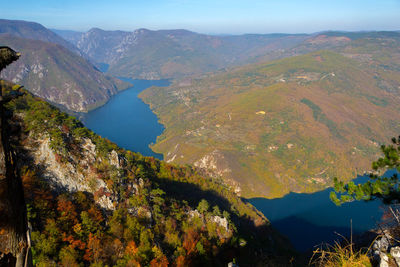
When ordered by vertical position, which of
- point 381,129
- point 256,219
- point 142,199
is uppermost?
point 142,199

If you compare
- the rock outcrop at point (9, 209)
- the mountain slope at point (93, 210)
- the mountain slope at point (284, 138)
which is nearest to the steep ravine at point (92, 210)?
the mountain slope at point (93, 210)

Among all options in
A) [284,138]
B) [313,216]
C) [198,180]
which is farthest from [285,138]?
[198,180]

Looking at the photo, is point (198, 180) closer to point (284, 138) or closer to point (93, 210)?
point (93, 210)

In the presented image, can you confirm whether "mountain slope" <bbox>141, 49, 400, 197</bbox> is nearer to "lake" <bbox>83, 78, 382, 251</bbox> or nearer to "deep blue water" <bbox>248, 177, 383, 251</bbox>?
"lake" <bbox>83, 78, 382, 251</bbox>

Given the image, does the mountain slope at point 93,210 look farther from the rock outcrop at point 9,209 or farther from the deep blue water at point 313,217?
the deep blue water at point 313,217

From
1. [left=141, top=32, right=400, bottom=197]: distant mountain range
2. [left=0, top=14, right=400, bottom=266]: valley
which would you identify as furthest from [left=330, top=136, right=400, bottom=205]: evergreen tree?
[left=141, top=32, right=400, bottom=197]: distant mountain range

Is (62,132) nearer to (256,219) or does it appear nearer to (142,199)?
(142,199)

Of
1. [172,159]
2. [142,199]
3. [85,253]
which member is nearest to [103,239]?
[85,253]
